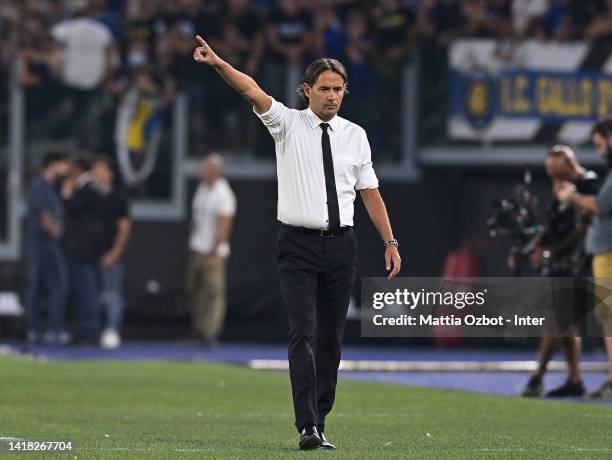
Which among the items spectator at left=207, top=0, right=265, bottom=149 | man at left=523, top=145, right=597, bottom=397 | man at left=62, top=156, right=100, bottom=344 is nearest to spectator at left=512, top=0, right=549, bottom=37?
spectator at left=207, top=0, right=265, bottom=149

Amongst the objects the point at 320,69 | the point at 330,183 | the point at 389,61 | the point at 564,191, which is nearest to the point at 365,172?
the point at 330,183

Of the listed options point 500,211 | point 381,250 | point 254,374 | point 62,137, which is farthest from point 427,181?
point 500,211

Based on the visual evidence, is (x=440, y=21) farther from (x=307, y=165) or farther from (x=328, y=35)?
(x=307, y=165)

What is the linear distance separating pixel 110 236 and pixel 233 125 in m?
2.49

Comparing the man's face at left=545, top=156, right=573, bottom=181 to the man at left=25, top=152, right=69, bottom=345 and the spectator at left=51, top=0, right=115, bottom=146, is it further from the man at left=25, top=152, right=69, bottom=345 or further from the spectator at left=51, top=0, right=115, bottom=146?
the spectator at left=51, top=0, right=115, bottom=146

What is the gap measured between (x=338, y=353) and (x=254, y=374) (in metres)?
7.74

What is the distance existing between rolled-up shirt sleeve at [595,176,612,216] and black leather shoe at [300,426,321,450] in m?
4.91

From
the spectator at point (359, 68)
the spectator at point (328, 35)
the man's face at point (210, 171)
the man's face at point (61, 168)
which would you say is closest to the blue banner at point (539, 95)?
the spectator at point (359, 68)

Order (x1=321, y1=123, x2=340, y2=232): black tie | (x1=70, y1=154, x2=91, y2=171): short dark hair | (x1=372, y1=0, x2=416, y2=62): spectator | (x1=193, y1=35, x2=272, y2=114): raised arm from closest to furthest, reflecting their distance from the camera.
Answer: (x1=193, y1=35, x2=272, y2=114): raised arm < (x1=321, y1=123, x2=340, y2=232): black tie < (x1=70, y1=154, x2=91, y2=171): short dark hair < (x1=372, y1=0, x2=416, y2=62): spectator

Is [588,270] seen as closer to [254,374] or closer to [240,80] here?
[254,374]

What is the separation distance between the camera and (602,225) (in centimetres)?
1375

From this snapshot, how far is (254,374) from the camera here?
683 inches

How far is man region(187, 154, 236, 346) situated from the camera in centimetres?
2173

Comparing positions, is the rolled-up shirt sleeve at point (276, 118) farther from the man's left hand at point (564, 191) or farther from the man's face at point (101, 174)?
the man's face at point (101, 174)
